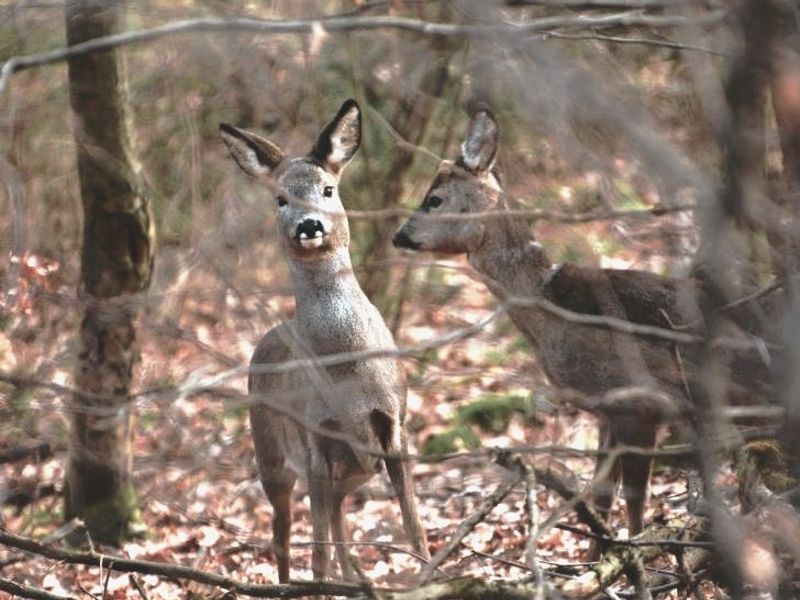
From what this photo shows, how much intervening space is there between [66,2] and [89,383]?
13.0 ft

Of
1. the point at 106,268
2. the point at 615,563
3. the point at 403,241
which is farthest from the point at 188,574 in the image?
the point at 106,268

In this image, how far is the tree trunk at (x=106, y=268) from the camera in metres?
9.08

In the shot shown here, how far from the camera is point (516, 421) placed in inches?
433

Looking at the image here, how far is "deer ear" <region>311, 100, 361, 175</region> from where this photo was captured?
7812 millimetres

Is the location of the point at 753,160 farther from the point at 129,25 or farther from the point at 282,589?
the point at 129,25

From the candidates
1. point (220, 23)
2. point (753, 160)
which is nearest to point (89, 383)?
point (220, 23)

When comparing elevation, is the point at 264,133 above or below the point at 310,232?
above

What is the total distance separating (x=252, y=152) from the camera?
26.1 feet

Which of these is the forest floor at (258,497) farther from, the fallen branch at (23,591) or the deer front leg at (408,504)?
the fallen branch at (23,591)

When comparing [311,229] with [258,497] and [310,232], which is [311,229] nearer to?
[310,232]

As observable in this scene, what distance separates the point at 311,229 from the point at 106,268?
2.35m

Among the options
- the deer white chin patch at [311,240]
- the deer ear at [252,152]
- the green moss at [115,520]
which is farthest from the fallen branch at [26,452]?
the deer ear at [252,152]

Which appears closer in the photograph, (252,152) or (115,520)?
(252,152)

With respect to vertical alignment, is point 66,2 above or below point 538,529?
above
